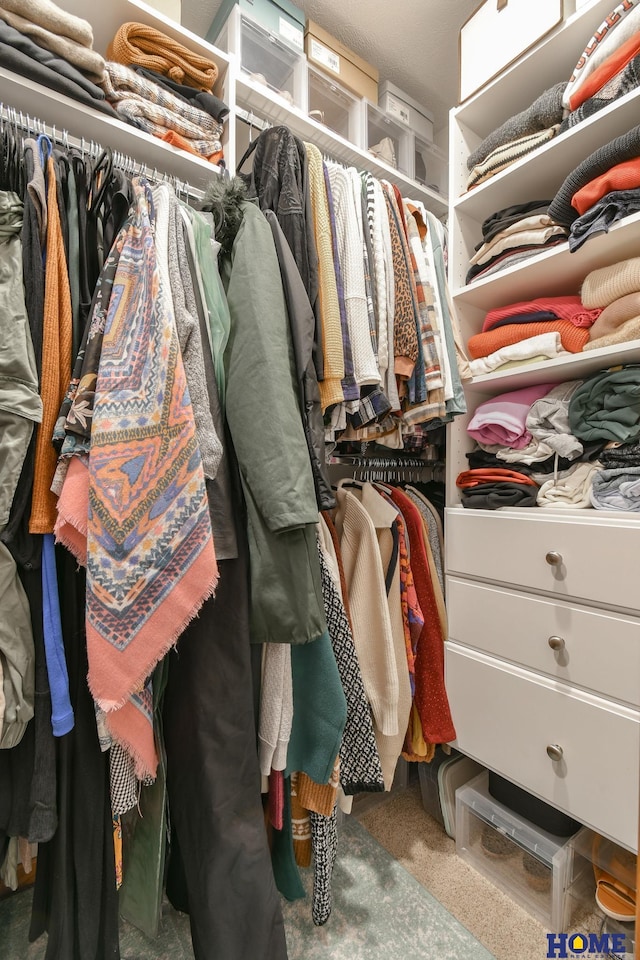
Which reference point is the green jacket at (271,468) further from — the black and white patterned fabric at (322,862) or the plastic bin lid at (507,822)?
the plastic bin lid at (507,822)

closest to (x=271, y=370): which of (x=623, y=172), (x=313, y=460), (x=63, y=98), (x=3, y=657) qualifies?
(x=313, y=460)

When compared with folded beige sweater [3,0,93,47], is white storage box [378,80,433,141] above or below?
above

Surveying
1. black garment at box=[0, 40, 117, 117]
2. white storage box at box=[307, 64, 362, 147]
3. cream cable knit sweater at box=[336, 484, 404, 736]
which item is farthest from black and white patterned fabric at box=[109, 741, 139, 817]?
white storage box at box=[307, 64, 362, 147]

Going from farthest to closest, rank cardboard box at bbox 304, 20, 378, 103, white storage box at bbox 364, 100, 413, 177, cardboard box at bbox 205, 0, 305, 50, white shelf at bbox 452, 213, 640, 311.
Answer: white storage box at bbox 364, 100, 413, 177
cardboard box at bbox 304, 20, 378, 103
cardboard box at bbox 205, 0, 305, 50
white shelf at bbox 452, 213, 640, 311

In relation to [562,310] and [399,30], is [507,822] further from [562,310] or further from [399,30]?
[399,30]

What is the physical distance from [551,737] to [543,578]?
375 millimetres

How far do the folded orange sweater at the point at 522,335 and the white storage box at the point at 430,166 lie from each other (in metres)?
0.79

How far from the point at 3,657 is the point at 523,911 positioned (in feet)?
4.45

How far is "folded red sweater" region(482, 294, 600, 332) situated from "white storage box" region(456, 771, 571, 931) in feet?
4.29

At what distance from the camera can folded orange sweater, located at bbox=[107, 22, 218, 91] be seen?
109 centimetres

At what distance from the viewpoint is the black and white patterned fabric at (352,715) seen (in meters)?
1.03

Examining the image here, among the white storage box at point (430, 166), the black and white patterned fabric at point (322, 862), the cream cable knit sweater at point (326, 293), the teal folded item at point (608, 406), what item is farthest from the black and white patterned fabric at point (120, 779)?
the white storage box at point (430, 166)

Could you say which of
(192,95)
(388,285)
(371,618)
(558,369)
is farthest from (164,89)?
(371,618)

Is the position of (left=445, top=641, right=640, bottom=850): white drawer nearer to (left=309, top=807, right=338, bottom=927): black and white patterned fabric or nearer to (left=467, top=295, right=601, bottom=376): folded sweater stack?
(left=309, top=807, right=338, bottom=927): black and white patterned fabric
